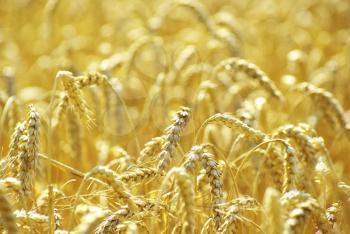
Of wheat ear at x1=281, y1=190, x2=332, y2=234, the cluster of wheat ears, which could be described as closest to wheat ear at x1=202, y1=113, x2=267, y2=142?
the cluster of wheat ears

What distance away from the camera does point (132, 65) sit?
345 centimetres

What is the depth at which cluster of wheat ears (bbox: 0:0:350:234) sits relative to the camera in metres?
1.75

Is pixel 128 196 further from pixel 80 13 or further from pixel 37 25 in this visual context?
pixel 37 25

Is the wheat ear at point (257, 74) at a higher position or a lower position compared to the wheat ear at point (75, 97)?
higher

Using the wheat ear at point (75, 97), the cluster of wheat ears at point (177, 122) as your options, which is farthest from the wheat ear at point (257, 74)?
the wheat ear at point (75, 97)

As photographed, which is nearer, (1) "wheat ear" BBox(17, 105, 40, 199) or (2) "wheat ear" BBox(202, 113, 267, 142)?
(1) "wheat ear" BBox(17, 105, 40, 199)

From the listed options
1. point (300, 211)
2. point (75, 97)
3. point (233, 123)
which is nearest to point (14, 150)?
point (75, 97)

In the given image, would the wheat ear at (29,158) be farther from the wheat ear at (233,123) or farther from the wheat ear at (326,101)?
the wheat ear at (326,101)

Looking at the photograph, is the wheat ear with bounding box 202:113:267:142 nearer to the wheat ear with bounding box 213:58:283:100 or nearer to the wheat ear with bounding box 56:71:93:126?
the wheat ear with bounding box 56:71:93:126

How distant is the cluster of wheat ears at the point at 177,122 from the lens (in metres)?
1.75

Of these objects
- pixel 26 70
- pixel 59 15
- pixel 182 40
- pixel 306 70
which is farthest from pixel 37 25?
pixel 306 70

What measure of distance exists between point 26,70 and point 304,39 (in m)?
2.31

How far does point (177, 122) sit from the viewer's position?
1.85 metres

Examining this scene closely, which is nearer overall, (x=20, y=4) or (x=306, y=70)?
(x=306, y=70)
